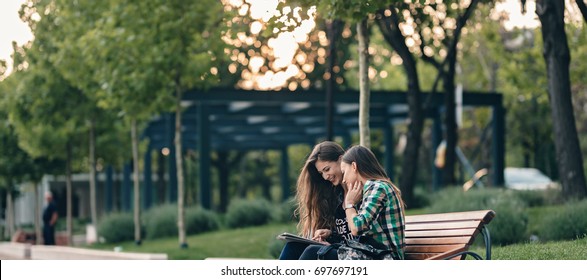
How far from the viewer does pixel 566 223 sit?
46.1 feet

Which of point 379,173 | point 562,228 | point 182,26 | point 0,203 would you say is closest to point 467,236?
point 379,173

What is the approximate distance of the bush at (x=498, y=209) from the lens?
1472 centimetres

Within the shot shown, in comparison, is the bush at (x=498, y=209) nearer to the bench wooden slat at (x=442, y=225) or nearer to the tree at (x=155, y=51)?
the tree at (x=155, y=51)

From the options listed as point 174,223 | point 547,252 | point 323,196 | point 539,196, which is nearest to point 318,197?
point 323,196

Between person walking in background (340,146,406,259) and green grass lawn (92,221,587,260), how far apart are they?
2126mm

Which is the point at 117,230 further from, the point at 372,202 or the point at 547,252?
the point at 372,202

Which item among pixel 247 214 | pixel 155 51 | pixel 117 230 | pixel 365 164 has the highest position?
pixel 155 51

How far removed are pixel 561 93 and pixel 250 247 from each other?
5.97 m

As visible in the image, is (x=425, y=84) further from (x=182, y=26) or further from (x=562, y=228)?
(x=562, y=228)

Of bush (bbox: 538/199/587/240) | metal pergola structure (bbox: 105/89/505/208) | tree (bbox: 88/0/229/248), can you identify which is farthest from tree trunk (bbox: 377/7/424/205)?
bush (bbox: 538/199/587/240)

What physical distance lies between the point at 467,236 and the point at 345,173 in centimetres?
99

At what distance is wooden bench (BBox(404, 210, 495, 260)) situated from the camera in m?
7.89

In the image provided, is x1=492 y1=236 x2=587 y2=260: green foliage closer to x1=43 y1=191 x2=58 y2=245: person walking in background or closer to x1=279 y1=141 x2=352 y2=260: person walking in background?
x1=279 y1=141 x2=352 y2=260: person walking in background

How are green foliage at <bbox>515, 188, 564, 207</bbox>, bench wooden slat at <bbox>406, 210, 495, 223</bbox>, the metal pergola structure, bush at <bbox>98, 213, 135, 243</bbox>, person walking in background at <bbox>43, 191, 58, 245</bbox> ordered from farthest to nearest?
person walking in background at <bbox>43, 191, 58, 245</bbox> → the metal pergola structure → bush at <bbox>98, 213, 135, 243</bbox> → green foliage at <bbox>515, 188, 564, 207</bbox> → bench wooden slat at <bbox>406, 210, 495, 223</bbox>
